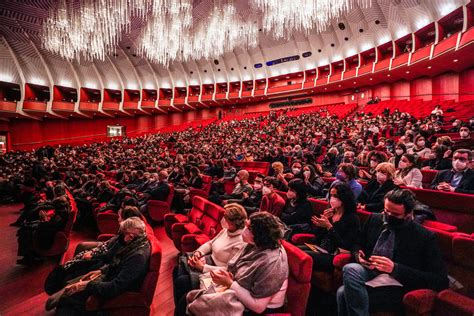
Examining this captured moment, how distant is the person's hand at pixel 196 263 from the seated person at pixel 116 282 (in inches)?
12.9

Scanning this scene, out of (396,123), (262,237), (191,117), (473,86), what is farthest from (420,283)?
(191,117)

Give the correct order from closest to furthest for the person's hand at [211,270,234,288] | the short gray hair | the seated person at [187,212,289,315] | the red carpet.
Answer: the seated person at [187,212,289,315] → the person's hand at [211,270,234,288] → the short gray hair → the red carpet

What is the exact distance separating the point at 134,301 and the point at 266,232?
1.15 meters

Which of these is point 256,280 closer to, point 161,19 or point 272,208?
point 272,208

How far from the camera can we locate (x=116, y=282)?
1.82m

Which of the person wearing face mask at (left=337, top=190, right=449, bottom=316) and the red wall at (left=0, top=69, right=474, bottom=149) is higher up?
the red wall at (left=0, top=69, right=474, bottom=149)

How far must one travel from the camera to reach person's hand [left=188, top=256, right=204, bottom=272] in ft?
6.35

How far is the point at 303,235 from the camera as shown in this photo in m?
2.44

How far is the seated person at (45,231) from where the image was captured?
127 inches

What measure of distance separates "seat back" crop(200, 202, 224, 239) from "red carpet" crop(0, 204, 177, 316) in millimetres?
634

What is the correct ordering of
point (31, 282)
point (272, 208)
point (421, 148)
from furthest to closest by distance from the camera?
point (421, 148), point (272, 208), point (31, 282)

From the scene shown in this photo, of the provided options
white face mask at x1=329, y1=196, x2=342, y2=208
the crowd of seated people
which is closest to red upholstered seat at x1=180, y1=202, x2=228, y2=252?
the crowd of seated people

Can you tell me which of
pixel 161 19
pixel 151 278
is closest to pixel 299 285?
pixel 151 278

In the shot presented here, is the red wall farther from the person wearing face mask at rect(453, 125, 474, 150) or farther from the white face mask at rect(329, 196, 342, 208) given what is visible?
the white face mask at rect(329, 196, 342, 208)
